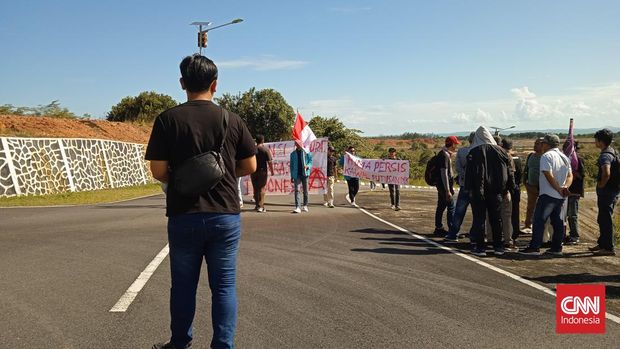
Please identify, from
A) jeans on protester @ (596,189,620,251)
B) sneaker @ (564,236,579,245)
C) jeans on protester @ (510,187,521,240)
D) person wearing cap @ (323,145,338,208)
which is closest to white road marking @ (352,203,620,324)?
jeans on protester @ (510,187,521,240)

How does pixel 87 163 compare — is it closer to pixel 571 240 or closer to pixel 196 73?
pixel 571 240

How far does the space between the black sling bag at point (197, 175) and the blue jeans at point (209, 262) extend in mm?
173

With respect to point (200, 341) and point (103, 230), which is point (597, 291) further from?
point (103, 230)

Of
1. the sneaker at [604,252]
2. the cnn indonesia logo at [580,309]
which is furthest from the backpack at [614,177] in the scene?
the cnn indonesia logo at [580,309]

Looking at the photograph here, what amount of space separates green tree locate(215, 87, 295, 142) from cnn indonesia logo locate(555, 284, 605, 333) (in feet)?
175

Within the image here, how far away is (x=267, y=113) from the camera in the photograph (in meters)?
59.3

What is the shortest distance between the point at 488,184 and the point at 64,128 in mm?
25915

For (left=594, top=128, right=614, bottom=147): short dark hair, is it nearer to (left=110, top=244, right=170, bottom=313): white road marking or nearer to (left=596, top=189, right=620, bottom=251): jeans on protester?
(left=596, top=189, right=620, bottom=251): jeans on protester

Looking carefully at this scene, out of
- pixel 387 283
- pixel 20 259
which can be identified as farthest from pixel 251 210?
pixel 387 283

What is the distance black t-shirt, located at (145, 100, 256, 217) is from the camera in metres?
3.39

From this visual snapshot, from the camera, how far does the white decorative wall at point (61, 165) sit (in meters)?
18.6

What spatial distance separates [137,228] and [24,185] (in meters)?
10.6

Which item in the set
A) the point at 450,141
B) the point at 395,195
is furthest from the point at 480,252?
the point at 395,195

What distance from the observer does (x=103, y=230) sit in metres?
10.6
